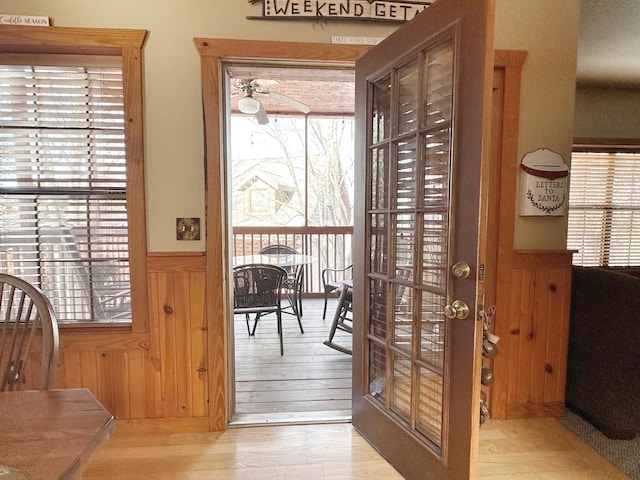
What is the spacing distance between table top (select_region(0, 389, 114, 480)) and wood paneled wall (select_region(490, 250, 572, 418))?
6.49 ft

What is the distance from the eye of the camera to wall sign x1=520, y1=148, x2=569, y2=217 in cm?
194

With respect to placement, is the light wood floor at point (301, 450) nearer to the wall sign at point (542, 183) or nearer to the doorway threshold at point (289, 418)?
the doorway threshold at point (289, 418)

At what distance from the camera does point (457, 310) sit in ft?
4.13

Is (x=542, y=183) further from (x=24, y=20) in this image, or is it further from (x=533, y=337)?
(x=24, y=20)

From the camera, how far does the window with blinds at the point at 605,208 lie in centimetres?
356

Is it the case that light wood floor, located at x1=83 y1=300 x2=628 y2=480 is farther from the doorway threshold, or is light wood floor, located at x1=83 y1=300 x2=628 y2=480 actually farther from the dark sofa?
the dark sofa

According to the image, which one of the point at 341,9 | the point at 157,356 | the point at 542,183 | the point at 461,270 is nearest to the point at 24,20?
the point at 341,9

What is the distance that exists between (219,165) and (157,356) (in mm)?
1083

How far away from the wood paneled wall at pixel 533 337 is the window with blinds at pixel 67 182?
2.16 metres

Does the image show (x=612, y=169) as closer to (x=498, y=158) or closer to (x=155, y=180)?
(x=498, y=158)

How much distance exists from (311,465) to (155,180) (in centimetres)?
163

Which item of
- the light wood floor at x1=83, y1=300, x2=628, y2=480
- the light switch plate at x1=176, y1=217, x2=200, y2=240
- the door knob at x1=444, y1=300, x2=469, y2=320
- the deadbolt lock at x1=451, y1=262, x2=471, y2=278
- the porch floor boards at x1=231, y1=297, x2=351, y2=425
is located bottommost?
the porch floor boards at x1=231, y1=297, x2=351, y2=425

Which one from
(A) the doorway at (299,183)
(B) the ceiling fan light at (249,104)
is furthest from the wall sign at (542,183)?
(A) the doorway at (299,183)

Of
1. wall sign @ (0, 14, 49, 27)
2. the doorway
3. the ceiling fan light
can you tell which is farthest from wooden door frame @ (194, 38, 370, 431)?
the doorway
